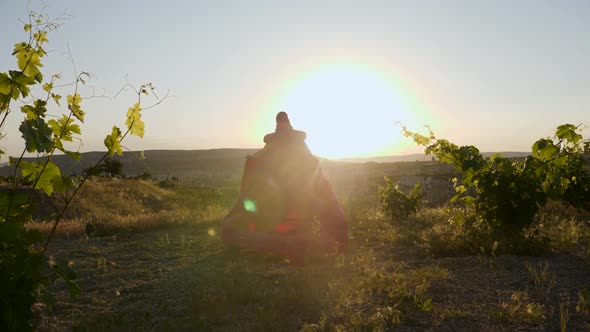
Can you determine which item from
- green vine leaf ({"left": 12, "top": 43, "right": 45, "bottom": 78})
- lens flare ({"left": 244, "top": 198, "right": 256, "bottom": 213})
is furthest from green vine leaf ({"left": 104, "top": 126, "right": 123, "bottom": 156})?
lens flare ({"left": 244, "top": 198, "right": 256, "bottom": 213})

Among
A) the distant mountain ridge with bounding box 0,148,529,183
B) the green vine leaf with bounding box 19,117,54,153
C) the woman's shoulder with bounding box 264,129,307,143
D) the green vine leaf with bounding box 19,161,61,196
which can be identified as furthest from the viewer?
the distant mountain ridge with bounding box 0,148,529,183

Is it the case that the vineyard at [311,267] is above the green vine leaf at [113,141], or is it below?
below

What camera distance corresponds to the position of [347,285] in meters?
5.27

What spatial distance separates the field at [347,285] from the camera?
420 centimetres

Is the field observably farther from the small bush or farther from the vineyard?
the small bush

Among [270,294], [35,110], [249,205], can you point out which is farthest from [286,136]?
[35,110]

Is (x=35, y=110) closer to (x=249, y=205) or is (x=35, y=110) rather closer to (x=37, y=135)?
(x=37, y=135)

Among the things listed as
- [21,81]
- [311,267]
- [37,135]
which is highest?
[21,81]

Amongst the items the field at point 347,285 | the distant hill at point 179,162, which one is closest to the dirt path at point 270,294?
the field at point 347,285

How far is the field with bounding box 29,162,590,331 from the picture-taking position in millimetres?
4199

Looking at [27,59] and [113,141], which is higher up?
[27,59]

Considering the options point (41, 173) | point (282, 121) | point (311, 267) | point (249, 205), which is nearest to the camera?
point (41, 173)

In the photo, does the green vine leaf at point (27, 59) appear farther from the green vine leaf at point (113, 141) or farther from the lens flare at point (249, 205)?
the lens flare at point (249, 205)

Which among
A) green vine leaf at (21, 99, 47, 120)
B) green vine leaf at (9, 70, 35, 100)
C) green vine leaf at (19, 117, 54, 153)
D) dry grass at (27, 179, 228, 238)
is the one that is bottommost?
dry grass at (27, 179, 228, 238)
